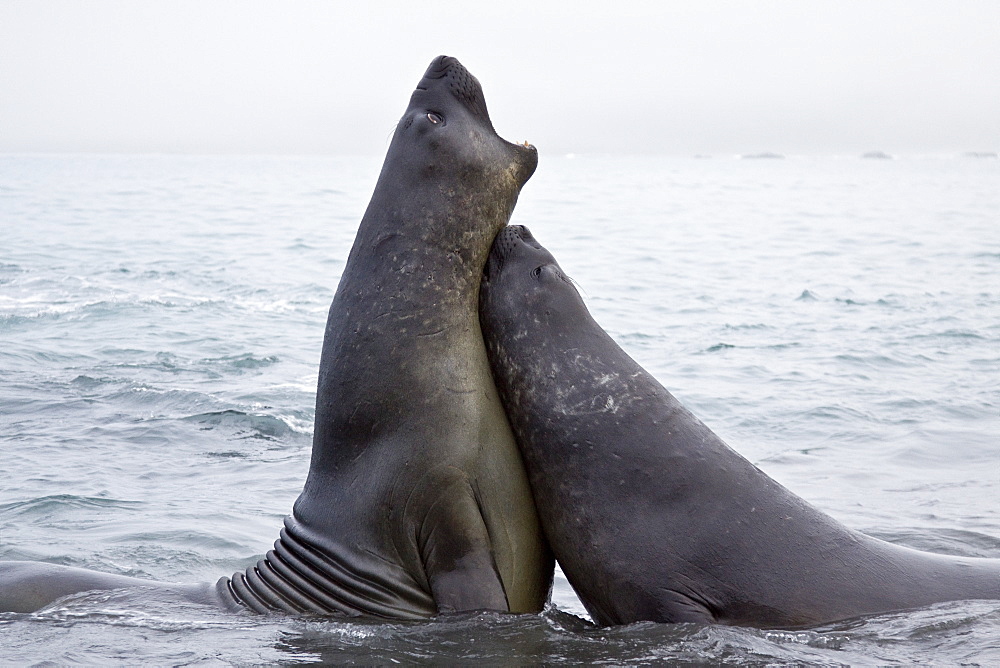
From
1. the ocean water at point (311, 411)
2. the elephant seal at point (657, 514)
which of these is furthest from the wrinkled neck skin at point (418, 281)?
the ocean water at point (311, 411)

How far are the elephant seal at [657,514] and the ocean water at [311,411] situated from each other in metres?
0.12

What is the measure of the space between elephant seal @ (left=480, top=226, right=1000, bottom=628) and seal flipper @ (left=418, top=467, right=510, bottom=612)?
0.37m

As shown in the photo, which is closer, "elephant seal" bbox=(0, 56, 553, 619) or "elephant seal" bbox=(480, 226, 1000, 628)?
"elephant seal" bbox=(480, 226, 1000, 628)

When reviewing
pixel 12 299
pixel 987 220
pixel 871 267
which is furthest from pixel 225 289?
pixel 987 220

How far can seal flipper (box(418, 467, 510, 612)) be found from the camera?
183 inches

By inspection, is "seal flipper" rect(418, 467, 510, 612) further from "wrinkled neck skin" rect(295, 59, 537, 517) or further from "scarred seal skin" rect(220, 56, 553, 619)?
"wrinkled neck skin" rect(295, 59, 537, 517)

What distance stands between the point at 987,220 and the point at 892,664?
39136 mm

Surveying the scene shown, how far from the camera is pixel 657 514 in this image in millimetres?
4730

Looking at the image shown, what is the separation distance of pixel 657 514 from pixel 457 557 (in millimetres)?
847

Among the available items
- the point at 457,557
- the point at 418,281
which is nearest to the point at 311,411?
the point at 418,281

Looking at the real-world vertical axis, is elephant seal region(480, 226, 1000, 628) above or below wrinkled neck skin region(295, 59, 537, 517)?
below

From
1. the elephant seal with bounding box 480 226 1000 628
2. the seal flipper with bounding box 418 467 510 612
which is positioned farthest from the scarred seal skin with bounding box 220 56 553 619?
the elephant seal with bounding box 480 226 1000 628

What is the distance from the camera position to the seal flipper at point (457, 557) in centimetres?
466

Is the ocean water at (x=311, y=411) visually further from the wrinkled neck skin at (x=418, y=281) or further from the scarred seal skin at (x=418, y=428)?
the wrinkled neck skin at (x=418, y=281)
